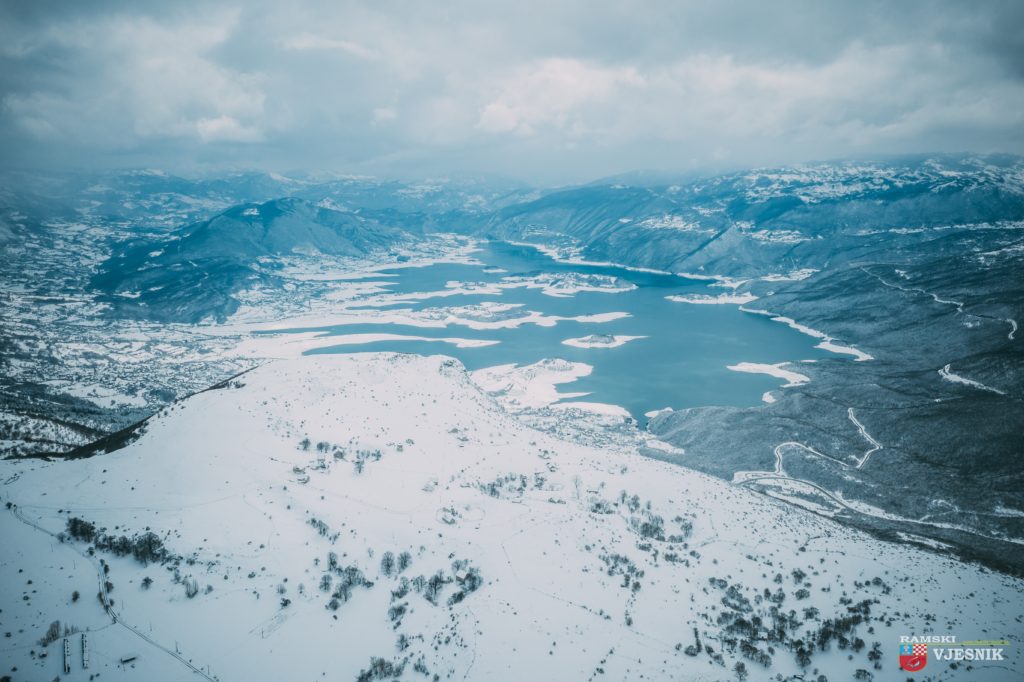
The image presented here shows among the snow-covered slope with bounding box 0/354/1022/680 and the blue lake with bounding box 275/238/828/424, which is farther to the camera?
the blue lake with bounding box 275/238/828/424

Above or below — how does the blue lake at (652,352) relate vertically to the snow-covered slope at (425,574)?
below

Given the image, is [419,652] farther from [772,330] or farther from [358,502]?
[772,330]

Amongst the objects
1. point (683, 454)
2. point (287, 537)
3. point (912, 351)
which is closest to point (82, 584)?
point (287, 537)

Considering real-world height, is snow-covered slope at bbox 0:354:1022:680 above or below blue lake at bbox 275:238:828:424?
above

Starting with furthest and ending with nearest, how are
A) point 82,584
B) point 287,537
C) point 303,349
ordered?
point 303,349, point 287,537, point 82,584

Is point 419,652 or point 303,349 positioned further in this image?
point 303,349

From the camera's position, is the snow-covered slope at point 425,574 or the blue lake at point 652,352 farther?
the blue lake at point 652,352

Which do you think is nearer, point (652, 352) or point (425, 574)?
point (425, 574)

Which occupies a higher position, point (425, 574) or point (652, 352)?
point (425, 574)
